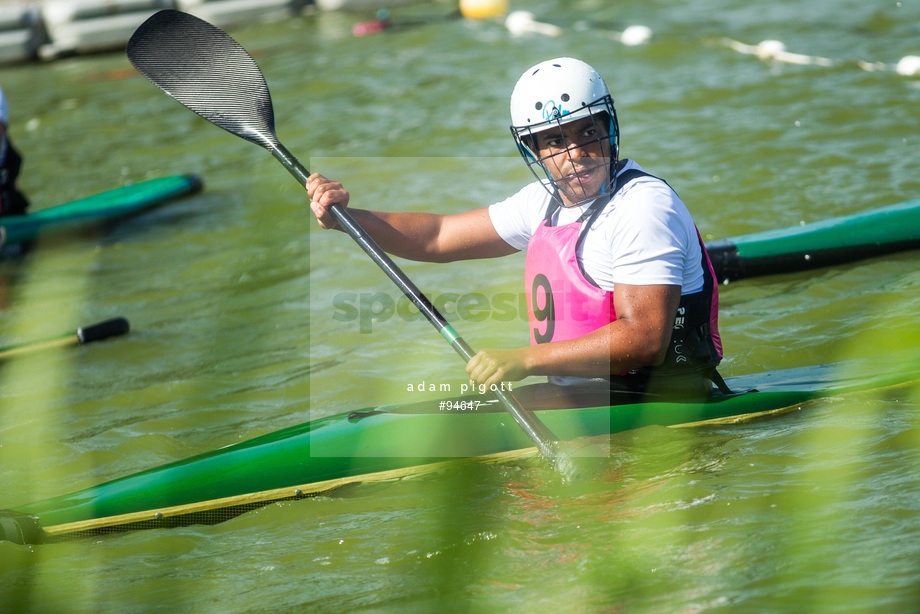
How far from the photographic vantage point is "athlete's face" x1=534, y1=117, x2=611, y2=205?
280 cm

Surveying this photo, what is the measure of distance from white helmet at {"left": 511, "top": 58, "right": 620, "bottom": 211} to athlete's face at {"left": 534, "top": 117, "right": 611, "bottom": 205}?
0.02 m

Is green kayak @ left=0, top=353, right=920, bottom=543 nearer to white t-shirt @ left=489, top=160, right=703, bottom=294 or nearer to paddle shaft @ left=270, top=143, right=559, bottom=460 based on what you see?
paddle shaft @ left=270, top=143, right=559, bottom=460

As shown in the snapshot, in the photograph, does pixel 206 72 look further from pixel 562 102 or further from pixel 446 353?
pixel 562 102

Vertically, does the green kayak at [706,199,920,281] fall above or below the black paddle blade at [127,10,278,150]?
below

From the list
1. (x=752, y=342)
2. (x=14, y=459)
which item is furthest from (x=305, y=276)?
(x=752, y=342)

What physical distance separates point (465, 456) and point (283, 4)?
41.6ft

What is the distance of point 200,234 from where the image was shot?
22.2 feet

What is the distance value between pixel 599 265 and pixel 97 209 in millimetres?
5256

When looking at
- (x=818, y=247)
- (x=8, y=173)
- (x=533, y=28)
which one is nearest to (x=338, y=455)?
(x=818, y=247)

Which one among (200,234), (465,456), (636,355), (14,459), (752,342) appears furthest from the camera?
(200,234)

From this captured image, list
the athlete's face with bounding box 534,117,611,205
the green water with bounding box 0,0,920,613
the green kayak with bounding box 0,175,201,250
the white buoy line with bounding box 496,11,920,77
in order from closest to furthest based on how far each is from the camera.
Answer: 1. the green water with bounding box 0,0,920,613
2. the athlete's face with bounding box 534,117,611,205
3. the green kayak with bounding box 0,175,201,250
4. the white buoy line with bounding box 496,11,920,77

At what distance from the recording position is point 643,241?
267 cm

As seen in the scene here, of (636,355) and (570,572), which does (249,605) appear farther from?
(636,355)

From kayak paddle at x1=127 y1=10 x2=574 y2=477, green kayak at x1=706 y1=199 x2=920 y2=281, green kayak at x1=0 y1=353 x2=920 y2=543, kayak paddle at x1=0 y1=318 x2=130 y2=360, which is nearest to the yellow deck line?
green kayak at x1=0 y1=353 x2=920 y2=543
